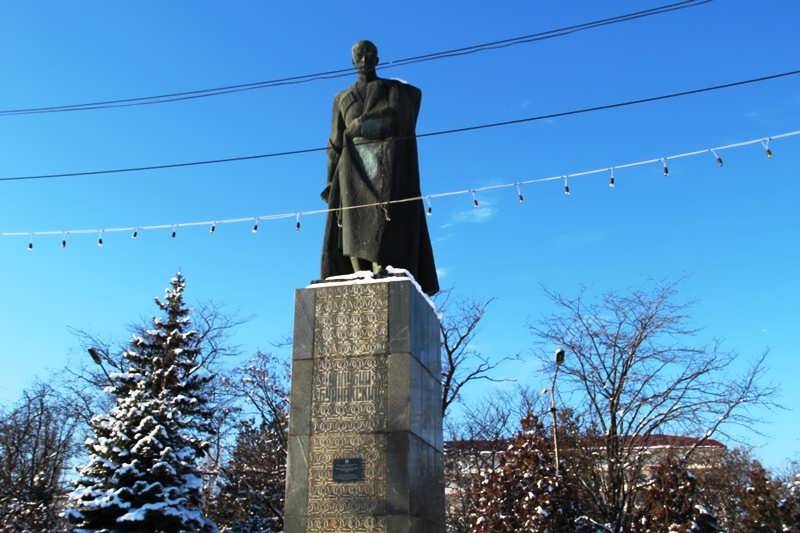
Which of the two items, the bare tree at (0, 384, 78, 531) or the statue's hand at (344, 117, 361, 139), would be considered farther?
the bare tree at (0, 384, 78, 531)

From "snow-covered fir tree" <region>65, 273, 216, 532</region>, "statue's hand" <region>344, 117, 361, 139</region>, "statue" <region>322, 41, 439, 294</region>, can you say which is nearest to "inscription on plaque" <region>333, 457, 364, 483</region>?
"statue" <region>322, 41, 439, 294</region>

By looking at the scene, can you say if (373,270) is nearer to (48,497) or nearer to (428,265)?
(428,265)

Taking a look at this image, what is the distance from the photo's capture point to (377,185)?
33.3ft

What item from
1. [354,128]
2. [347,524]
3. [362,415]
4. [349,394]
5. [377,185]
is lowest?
[347,524]

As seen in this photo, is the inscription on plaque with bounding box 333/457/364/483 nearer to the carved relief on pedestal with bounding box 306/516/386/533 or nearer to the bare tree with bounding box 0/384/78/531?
the carved relief on pedestal with bounding box 306/516/386/533

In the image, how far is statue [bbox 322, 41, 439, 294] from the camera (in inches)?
394

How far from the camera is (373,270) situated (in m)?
9.86

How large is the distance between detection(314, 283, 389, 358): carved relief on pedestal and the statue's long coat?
2.30ft

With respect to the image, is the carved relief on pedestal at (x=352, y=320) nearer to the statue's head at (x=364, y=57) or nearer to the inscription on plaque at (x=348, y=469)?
the inscription on plaque at (x=348, y=469)

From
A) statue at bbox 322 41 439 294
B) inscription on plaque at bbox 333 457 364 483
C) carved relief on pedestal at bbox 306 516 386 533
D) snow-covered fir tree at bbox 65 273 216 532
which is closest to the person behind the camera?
carved relief on pedestal at bbox 306 516 386 533

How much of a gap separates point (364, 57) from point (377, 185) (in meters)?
1.81

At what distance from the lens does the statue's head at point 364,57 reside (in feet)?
35.0

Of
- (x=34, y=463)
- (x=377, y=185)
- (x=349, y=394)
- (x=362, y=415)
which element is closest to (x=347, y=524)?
(x=362, y=415)

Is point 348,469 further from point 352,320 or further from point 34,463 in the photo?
point 34,463
